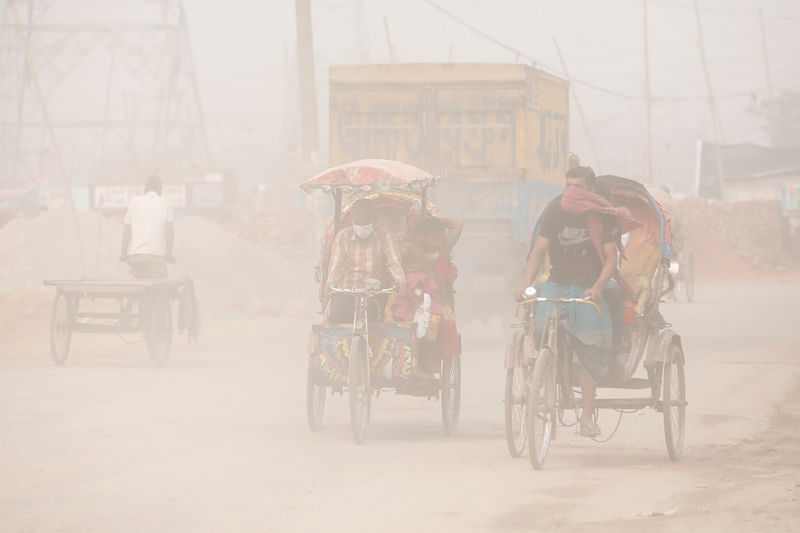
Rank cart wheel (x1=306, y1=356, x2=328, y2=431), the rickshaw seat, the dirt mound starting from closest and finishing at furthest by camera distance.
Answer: the rickshaw seat, cart wheel (x1=306, y1=356, x2=328, y2=431), the dirt mound

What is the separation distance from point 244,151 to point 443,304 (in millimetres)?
144011

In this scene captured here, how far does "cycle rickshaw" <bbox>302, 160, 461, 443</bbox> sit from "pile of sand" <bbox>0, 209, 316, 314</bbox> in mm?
16049

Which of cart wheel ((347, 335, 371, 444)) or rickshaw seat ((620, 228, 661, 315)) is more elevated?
rickshaw seat ((620, 228, 661, 315))

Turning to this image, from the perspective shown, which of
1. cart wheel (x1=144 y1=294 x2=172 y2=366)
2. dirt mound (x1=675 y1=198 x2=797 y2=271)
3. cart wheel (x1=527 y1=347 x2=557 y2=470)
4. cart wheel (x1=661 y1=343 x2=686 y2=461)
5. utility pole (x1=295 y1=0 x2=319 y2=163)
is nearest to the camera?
cart wheel (x1=527 y1=347 x2=557 y2=470)

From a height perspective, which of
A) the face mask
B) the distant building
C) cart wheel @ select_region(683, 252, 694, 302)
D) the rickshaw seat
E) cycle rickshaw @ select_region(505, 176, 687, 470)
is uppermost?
the distant building

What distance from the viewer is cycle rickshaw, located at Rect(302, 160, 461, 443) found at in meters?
10.2

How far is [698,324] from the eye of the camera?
23.5m

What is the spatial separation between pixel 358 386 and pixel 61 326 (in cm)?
672

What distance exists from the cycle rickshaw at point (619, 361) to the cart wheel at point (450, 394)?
1.39 meters

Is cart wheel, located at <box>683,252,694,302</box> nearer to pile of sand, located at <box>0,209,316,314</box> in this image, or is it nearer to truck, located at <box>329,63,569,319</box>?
pile of sand, located at <box>0,209,316,314</box>

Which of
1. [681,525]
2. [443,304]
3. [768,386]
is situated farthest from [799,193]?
[681,525]

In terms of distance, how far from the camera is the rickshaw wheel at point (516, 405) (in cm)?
874

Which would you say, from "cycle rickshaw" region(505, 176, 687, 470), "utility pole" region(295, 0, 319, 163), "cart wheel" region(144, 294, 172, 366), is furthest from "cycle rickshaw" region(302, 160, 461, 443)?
"utility pole" region(295, 0, 319, 163)

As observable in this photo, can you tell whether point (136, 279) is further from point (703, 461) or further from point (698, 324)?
point (698, 324)
